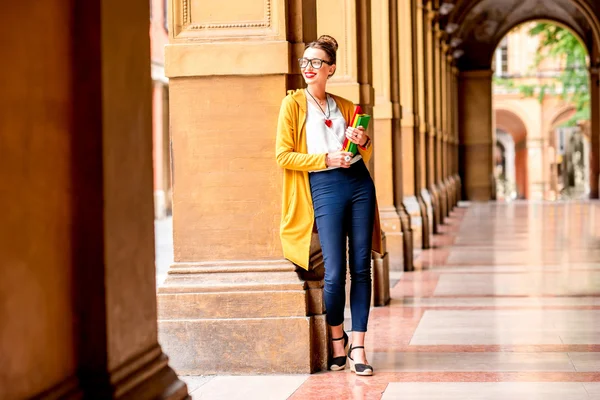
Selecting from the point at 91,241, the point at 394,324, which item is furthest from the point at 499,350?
the point at 91,241

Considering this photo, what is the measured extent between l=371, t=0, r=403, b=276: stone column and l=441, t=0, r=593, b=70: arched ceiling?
22086mm

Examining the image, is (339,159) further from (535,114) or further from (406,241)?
(535,114)

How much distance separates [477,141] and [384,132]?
69.5 feet

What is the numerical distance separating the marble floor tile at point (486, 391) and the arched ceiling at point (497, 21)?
28638mm

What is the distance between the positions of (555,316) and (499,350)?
1.65 meters

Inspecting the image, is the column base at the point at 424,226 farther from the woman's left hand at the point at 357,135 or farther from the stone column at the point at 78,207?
the stone column at the point at 78,207

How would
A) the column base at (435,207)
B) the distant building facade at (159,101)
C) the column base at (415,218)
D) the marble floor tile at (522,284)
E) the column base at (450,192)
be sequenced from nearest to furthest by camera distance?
the marble floor tile at (522,284) → the column base at (415,218) → the column base at (435,207) → the column base at (450,192) → the distant building facade at (159,101)

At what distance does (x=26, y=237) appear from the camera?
2.85 meters

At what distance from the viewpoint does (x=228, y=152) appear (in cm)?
610

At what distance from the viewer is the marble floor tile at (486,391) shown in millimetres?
5039

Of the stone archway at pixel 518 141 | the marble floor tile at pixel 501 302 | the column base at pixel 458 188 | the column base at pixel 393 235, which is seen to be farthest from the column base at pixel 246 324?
the stone archway at pixel 518 141

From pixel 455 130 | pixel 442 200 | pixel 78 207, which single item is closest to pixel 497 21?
pixel 455 130

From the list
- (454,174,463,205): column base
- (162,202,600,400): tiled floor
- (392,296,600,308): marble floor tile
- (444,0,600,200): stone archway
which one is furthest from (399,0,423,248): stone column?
(444,0,600,200): stone archway

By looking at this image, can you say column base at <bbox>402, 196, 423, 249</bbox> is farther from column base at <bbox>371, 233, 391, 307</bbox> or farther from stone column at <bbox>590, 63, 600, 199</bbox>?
stone column at <bbox>590, 63, 600, 199</bbox>
